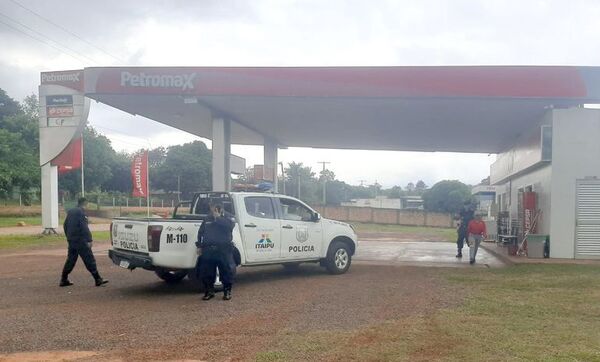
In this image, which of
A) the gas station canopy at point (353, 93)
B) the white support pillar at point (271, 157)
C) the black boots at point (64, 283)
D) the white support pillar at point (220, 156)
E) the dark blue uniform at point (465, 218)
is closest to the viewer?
the black boots at point (64, 283)

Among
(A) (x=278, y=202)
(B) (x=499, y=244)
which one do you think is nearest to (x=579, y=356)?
(A) (x=278, y=202)

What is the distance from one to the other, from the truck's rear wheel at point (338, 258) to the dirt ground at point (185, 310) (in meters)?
0.25

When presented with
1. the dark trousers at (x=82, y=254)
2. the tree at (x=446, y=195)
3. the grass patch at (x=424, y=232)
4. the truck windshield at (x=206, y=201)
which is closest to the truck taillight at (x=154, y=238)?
the truck windshield at (x=206, y=201)

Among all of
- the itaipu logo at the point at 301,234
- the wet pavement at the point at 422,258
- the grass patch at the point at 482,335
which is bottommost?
the wet pavement at the point at 422,258

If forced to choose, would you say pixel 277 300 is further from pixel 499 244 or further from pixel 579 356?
pixel 499 244

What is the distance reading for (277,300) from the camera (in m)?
8.49

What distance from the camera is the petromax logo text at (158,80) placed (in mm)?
14000

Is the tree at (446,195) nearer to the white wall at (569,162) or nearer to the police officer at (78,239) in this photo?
the white wall at (569,162)

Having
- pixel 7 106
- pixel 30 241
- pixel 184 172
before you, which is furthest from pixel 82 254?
pixel 184 172

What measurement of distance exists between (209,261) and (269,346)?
9.85 ft

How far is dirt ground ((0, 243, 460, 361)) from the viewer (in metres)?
5.75

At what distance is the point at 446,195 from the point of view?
60.8m

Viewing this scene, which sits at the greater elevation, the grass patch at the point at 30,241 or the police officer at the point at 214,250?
the police officer at the point at 214,250

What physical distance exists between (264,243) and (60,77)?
36.4 ft
